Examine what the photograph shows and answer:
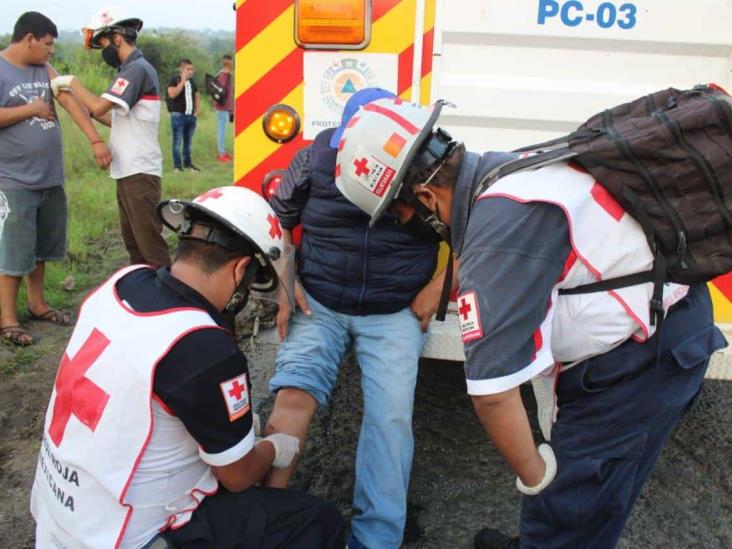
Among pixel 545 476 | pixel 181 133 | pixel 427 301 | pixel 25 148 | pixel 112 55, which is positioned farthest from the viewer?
pixel 181 133

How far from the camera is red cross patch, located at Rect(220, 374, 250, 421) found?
65.7 inches

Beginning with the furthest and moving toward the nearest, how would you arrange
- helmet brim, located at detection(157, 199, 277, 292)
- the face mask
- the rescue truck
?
the rescue truck
the face mask
helmet brim, located at detection(157, 199, 277, 292)

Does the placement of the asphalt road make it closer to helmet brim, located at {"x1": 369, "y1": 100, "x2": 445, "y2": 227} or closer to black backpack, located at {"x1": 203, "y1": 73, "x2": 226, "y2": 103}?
helmet brim, located at {"x1": 369, "y1": 100, "x2": 445, "y2": 227}

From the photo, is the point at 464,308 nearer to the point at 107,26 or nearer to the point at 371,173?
the point at 371,173

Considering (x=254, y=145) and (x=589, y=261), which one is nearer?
(x=589, y=261)

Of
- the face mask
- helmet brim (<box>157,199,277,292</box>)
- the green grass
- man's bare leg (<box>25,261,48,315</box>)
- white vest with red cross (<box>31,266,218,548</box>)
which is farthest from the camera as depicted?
the green grass

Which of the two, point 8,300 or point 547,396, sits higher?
point 547,396

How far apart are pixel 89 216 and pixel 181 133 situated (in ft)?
13.8

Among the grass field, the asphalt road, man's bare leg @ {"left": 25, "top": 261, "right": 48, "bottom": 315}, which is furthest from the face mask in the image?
man's bare leg @ {"left": 25, "top": 261, "right": 48, "bottom": 315}

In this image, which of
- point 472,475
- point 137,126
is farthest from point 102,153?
point 472,475

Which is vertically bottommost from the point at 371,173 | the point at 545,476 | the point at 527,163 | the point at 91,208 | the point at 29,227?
the point at 91,208

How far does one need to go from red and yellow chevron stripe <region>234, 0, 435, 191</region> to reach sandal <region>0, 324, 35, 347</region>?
205cm

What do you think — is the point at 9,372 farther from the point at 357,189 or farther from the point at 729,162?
the point at 729,162

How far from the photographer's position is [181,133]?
10922 millimetres
